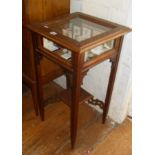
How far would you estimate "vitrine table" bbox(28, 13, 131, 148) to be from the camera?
1081 mm

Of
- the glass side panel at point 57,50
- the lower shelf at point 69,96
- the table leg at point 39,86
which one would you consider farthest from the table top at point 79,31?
the lower shelf at point 69,96

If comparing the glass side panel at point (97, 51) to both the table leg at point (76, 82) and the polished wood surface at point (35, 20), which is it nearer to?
the table leg at point (76, 82)

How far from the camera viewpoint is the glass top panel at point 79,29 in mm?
1215

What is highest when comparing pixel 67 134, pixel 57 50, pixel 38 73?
pixel 57 50

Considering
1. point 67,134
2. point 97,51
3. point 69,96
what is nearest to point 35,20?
point 97,51

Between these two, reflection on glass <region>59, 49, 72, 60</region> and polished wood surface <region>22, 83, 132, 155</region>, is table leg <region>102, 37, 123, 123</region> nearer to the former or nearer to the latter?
polished wood surface <region>22, 83, 132, 155</region>

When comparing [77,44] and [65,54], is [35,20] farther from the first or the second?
[77,44]

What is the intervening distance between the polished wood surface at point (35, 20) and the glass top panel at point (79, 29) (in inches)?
6.6

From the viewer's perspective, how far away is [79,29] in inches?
51.7

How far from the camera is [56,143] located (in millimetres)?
1557

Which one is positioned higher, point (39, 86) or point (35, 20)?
point (35, 20)
